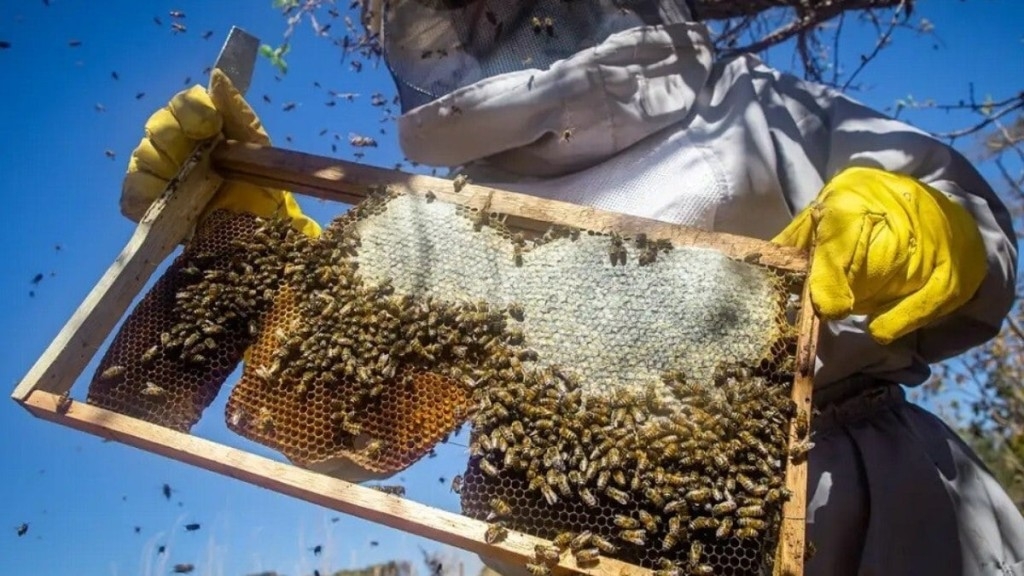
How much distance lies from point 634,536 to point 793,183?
1774 mm

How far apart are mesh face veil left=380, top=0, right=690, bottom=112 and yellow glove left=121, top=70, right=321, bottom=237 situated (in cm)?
83

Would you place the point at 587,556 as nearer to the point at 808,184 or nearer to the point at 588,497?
the point at 588,497

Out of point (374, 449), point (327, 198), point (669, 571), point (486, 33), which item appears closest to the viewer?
point (669, 571)

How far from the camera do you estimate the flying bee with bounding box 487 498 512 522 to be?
259cm

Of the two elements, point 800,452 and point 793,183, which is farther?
point 793,183

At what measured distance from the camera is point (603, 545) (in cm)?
248

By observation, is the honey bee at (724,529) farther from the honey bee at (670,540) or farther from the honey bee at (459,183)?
the honey bee at (459,183)

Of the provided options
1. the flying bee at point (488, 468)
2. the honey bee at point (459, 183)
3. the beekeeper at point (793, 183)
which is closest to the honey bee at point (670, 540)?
the flying bee at point (488, 468)

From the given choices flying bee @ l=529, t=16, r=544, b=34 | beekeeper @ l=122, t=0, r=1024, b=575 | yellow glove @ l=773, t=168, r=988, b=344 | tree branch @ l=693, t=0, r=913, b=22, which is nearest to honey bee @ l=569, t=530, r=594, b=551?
yellow glove @ l=773, t=168, r=988, b=344

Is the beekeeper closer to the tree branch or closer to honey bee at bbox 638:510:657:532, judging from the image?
honey bee at bbox 638:510:657:532

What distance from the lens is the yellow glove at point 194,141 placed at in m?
3.53

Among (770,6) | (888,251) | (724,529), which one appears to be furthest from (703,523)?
(770,6)

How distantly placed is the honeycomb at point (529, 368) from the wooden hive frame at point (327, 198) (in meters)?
0.06

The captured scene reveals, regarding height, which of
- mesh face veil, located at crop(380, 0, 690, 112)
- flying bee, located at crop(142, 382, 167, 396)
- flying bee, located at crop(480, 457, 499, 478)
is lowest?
flying bee, located at crop(480, 457, 499, 478)
